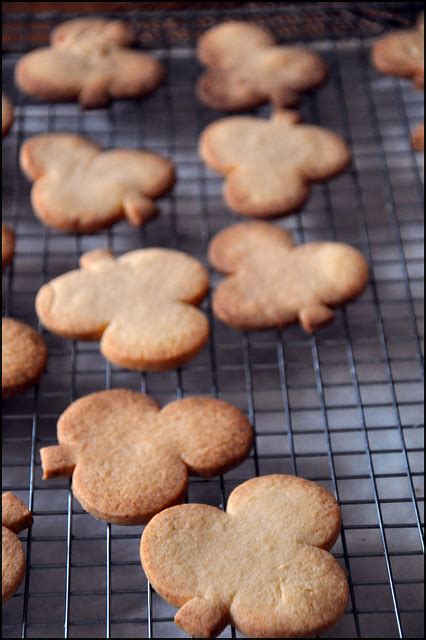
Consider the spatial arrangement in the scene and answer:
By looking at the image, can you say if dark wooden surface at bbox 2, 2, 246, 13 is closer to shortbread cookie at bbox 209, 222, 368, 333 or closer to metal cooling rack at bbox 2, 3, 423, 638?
metal cooling rack at bbox 2, 3, 423, 638

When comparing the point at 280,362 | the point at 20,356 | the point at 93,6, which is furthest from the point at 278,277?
the point at 93,6

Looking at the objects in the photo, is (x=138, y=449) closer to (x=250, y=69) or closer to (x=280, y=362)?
(x=280, y=362)

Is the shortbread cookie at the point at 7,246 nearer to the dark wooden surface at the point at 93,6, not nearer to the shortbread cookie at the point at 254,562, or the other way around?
the shortbread cookie at the point at 254,562

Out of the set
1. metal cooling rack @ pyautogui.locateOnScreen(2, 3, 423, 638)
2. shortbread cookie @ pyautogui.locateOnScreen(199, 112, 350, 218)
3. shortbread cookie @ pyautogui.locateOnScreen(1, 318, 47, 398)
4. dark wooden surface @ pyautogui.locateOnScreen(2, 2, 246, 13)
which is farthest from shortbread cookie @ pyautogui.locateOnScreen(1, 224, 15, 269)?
dark wooden surface @ pyautogui.locateOnScreen(2, 2, 246, 13)

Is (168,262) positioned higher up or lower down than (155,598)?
higher up

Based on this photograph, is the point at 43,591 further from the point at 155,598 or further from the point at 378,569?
the point at 378,569

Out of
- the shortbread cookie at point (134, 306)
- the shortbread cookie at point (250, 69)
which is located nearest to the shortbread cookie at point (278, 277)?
the shortbread cookie at point (134, 306)

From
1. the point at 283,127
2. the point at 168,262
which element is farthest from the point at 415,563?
the point at 283,127
